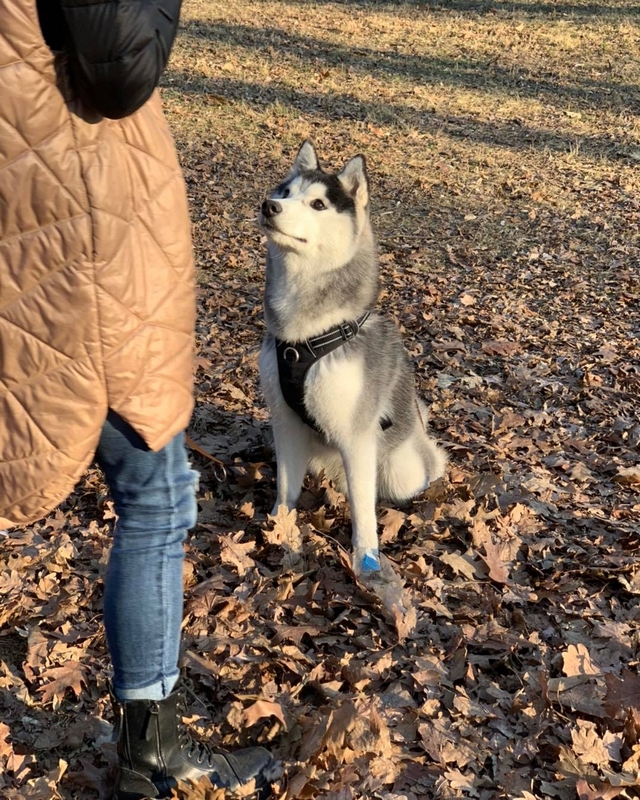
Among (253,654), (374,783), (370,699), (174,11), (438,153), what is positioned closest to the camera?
(174,11)

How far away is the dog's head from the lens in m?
3.49

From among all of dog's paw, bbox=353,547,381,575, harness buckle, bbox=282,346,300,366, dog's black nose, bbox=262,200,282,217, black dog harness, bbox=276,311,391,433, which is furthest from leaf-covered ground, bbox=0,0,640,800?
dog's black nose, bbox=262,200,282,217

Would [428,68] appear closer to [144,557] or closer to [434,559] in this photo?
[434,559]

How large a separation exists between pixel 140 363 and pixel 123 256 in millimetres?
254

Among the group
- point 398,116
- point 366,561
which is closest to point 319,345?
point 366,561

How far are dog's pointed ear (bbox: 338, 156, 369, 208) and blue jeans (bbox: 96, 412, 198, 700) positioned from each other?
2.21 meters

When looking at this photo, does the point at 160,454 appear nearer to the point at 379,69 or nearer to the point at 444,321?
the point at 444,321

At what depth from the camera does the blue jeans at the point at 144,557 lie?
6.12 feet

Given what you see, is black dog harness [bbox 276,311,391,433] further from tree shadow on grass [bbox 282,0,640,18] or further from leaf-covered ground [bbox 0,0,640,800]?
tree shadow on grass [bbox 282,0,640,18]

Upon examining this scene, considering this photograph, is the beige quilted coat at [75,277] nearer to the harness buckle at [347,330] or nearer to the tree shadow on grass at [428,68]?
Answer: the harness buckle at [347,330]

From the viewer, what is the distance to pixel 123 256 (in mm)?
1650

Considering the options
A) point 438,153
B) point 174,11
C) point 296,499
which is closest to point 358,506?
point 296,499

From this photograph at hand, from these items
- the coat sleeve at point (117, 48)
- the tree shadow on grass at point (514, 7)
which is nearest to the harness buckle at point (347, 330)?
the coat sleeve at point (117, 48)

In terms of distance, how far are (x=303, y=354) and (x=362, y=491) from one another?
0.76 metres
